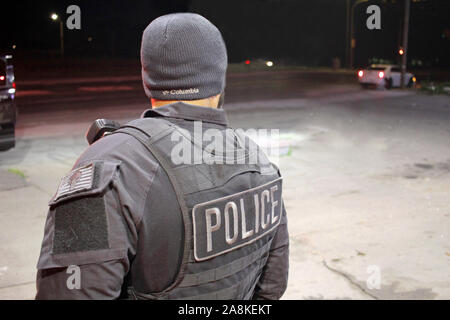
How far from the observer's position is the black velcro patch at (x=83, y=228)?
1.26 metres

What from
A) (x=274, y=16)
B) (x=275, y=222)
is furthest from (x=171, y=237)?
(x=274, y=16)

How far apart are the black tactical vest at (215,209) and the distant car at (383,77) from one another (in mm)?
22637

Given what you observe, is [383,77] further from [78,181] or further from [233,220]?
[78,181]

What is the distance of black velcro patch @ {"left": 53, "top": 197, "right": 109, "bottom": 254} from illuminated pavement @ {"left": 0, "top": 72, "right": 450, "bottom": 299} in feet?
9.74

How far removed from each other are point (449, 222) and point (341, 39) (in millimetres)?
48269

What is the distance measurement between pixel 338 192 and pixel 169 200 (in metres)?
5.63

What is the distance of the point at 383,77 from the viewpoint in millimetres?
23031

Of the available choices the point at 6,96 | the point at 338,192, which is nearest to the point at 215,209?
the point at 338,192

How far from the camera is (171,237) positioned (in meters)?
1.39

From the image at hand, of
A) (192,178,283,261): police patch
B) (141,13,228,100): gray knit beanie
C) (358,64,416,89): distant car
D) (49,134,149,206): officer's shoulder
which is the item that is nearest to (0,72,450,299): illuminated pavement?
(192,178,283,261): police patch

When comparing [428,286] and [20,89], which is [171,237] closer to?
[428,286]

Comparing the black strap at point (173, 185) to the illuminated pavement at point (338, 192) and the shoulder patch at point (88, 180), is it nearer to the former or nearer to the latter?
the shoulder patch at point (88, 180)

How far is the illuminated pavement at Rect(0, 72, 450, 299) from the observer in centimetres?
427

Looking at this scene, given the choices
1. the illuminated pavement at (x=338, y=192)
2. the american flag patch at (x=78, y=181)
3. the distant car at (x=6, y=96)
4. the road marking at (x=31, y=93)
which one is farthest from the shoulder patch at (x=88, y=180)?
the road marking at (x=31, y=93)
